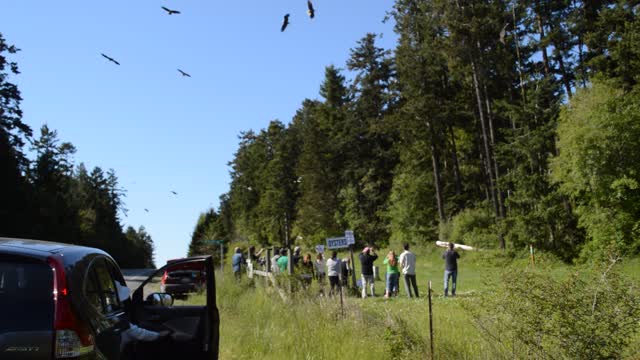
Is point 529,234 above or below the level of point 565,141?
below

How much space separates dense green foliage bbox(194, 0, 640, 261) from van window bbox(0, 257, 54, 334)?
81.0ft

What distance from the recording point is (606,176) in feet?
103

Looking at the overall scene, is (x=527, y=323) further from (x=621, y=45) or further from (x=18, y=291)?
(x=621, y=45)

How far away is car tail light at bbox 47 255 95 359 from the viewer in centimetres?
399

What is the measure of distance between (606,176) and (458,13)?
1422cm

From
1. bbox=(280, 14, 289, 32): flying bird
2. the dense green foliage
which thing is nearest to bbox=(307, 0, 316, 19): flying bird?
bbox=(280, 14, 289, 32): flying bird

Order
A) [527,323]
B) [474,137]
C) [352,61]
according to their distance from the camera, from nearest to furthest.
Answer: [527,323] → [474,137] → [352,61]

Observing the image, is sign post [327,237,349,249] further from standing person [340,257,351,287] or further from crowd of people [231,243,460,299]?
standing person [340,257,351,287]

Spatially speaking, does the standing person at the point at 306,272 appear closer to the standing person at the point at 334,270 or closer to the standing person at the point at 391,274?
the standing person at the point at 334,270

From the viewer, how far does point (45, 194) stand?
6303cm

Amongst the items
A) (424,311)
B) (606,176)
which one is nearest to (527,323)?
(424,311)

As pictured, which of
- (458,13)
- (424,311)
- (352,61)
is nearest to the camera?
(424,311)

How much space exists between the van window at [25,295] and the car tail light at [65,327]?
0.11 feet

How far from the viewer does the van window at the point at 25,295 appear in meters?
3.96
